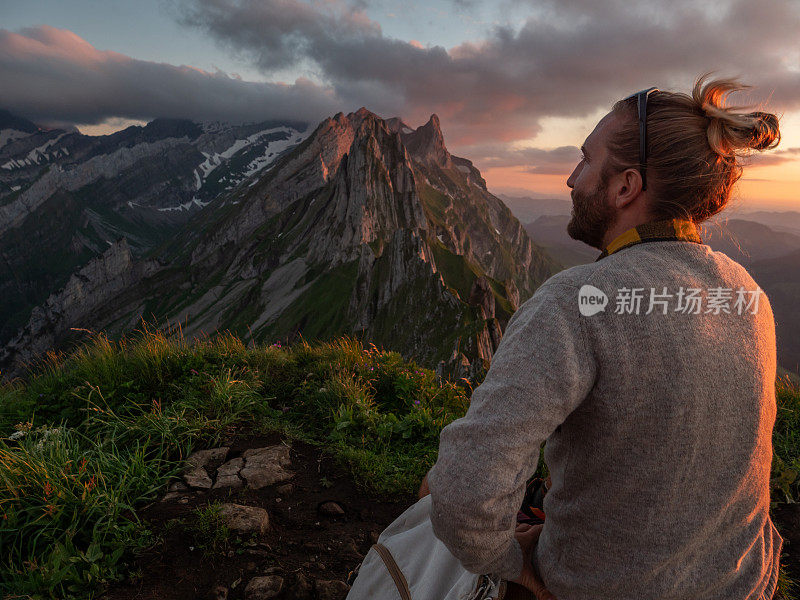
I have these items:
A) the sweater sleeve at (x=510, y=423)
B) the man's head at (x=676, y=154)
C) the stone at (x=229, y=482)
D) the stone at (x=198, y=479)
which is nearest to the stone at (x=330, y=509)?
the stone at (x=229, y=482)

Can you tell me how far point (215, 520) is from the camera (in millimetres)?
3770

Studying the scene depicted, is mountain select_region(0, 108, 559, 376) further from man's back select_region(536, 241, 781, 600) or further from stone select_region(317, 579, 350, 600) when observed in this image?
man's back select_region(536, 241, 781, 600)

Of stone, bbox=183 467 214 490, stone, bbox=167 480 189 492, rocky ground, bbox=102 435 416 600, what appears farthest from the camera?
stone, bbox=183 467 214 490

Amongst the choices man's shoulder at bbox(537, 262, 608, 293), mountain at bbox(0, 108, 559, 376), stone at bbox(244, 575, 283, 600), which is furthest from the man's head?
mountain at bbox(0, 108, 559, 376)

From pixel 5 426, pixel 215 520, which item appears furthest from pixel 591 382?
pixel 5 426

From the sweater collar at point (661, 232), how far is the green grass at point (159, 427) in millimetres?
3847

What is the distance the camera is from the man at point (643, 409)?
1.50 meters

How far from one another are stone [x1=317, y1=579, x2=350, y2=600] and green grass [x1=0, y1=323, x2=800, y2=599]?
100 centimetres

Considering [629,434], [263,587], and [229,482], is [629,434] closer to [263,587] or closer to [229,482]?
[263,587]

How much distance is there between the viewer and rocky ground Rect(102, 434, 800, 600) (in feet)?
11.0

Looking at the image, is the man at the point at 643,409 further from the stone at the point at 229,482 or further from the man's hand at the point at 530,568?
the stone at the point at 229,482

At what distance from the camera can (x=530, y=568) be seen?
1977mm

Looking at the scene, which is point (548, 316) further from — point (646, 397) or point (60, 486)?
point (60, 486)

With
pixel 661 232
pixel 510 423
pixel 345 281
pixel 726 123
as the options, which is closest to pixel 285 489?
pixel 510 423
